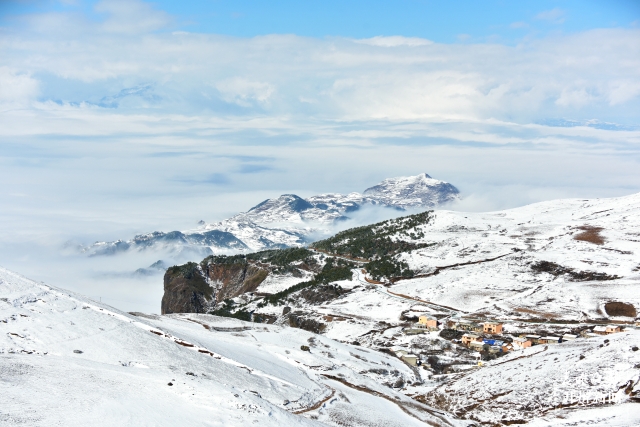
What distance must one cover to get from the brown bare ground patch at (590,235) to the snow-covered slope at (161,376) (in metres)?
101

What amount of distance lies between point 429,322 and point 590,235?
254 feet

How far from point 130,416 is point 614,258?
130177 millimetres

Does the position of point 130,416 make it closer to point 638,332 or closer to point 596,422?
point 596,422

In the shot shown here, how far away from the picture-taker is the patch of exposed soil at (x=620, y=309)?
110 meters

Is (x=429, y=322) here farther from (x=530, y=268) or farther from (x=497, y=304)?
(x=530, y=268)

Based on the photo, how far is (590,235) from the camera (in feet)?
536

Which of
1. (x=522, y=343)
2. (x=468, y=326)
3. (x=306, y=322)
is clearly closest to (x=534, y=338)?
(x=522, y=343)

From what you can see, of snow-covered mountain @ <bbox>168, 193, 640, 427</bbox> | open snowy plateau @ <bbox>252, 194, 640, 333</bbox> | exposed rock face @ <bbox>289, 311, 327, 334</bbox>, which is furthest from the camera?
open snowy plateau @ <bbox>252, 194, 640, 333</bbox>

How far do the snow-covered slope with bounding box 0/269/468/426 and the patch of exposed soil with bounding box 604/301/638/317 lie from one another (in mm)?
54011

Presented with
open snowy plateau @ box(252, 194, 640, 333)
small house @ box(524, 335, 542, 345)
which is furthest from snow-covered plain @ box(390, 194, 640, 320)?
small house @ box(524, 335, 542, 345)

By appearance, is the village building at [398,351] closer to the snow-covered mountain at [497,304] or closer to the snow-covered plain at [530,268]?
the snow-covered mountain at [497,304]

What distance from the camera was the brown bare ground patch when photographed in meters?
158

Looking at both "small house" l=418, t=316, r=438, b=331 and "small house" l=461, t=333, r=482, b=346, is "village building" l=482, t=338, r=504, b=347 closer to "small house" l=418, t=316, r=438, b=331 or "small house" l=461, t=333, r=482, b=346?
"small house" l=461, t=333, r=482, b=346

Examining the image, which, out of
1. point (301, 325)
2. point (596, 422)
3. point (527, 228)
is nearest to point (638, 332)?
point (596, 422)
